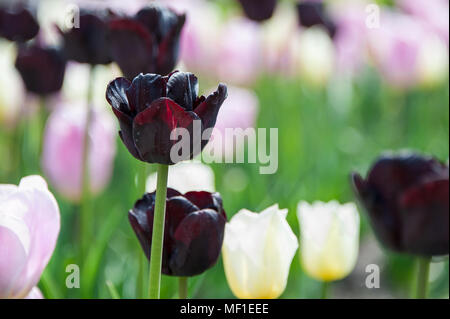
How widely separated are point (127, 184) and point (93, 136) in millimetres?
318

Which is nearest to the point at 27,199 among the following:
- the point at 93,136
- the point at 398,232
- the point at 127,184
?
the point at 398,232

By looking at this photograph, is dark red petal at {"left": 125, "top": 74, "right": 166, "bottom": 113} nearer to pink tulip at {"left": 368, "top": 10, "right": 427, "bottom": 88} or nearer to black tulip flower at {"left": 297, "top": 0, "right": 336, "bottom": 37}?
black tulip flower at {"left": 297, "top": 0, "right": 336, "bottom": 37}

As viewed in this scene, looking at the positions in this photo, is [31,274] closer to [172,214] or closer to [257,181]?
[172,214]

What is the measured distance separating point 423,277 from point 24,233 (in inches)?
14.5

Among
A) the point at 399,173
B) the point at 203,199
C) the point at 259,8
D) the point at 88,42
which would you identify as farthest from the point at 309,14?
the point at 203,199

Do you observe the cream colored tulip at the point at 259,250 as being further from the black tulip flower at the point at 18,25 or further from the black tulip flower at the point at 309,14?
the black tulip flower at the point at 309,14

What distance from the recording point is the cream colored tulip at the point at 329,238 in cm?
76

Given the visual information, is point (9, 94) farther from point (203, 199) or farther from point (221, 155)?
point (203, 199)

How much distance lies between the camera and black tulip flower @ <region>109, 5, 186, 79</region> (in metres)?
0.76

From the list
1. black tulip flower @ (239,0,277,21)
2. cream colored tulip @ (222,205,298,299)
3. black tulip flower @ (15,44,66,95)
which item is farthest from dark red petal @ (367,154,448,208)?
black tulip flower @ (239,0,277,21)

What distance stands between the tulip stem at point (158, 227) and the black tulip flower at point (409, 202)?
24cm

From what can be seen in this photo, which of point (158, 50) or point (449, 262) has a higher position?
point (158, 50)

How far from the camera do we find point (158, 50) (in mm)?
775

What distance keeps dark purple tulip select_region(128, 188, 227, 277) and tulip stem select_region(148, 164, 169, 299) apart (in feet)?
0.13
